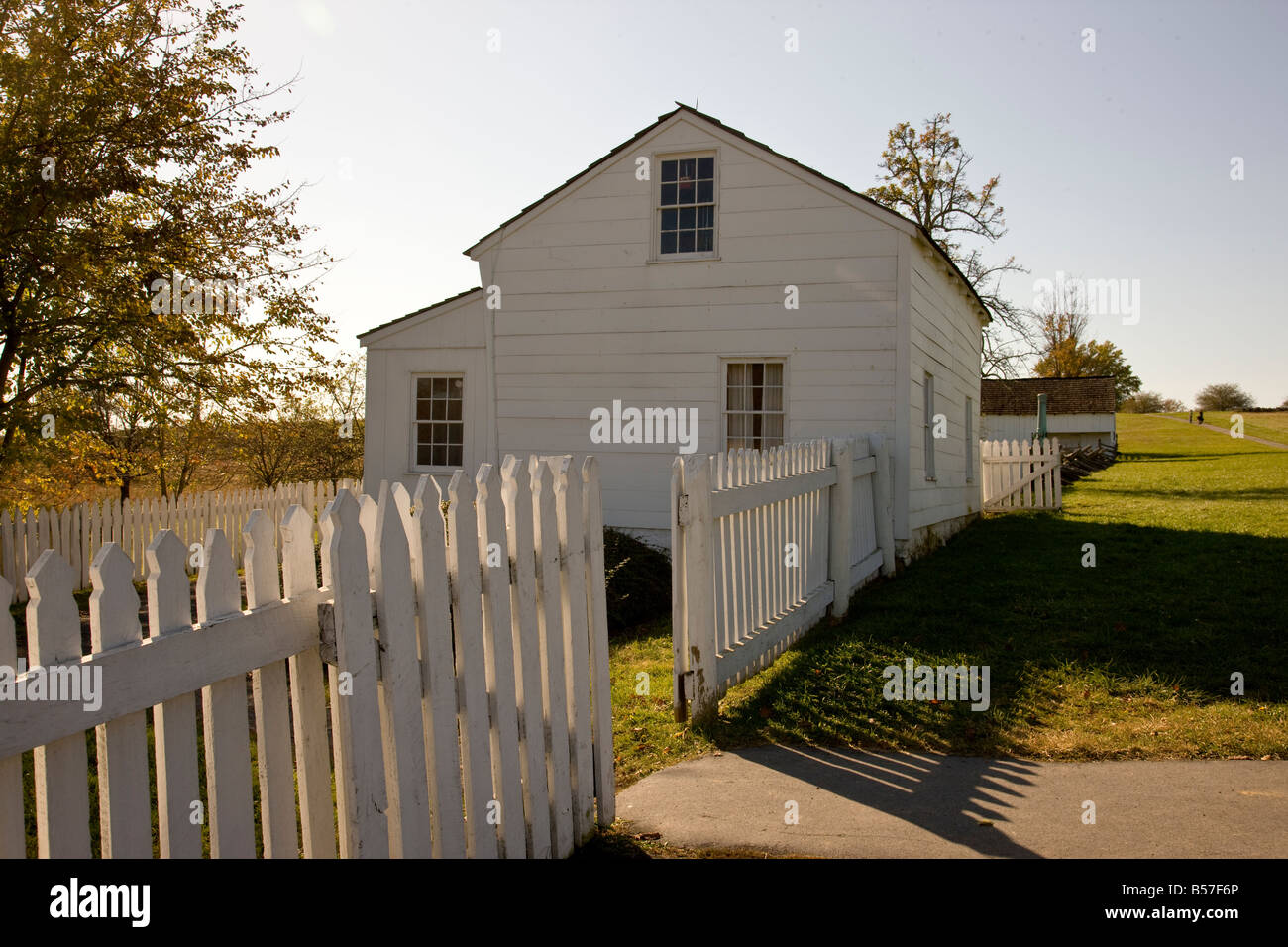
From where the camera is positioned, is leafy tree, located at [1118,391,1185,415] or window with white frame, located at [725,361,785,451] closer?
window with white frame, located at [725,361,785,451]

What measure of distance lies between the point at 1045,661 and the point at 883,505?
433 cm

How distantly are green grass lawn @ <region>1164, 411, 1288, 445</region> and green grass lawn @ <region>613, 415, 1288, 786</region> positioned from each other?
4988 centimetres

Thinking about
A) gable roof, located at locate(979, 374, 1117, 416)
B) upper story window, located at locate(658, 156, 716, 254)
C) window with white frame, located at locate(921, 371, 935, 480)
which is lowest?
window with white frame, located at locate(921, 371, 935, 480)

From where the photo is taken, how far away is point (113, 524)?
47.0 feet

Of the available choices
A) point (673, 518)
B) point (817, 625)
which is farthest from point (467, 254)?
point (673, 518)

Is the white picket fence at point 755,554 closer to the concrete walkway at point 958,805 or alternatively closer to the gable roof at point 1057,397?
the concrete walkway at point 958,805

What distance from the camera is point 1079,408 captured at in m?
50.7

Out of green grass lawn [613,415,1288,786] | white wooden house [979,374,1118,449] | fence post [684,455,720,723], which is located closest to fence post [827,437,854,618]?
green grass lawn [613,415,1288,786]

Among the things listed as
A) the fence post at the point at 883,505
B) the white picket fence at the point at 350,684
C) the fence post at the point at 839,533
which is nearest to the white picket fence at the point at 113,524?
the fence post at the point at 883,505

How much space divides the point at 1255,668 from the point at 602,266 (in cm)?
944

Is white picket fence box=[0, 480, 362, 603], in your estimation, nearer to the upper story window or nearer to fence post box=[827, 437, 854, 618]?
the upper story window

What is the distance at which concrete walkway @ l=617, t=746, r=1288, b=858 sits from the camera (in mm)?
3828

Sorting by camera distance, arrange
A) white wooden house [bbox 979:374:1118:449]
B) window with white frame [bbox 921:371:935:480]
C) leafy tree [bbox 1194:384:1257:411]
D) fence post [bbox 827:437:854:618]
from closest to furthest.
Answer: fence post [bbox 827:437:854:618] → window with white frame [bbox 921:371:935:480] → white wooden house [bbox 979:374:1118:449] → leafy tree [bbox 1194:384:1257:411]
